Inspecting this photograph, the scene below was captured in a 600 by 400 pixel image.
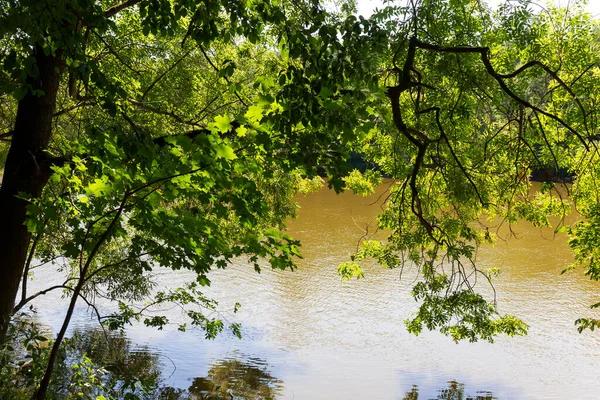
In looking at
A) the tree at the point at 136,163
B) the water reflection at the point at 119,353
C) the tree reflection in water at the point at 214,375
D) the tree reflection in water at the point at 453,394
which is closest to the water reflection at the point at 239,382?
the tree reflection in water at the point at 214,375

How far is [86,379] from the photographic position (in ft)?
13.6

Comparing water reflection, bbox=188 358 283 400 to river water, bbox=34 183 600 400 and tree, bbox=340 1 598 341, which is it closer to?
river water, bbox=34 183 600 400

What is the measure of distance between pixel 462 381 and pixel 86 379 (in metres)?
6.66

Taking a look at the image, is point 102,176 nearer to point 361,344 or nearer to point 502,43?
point 502,43

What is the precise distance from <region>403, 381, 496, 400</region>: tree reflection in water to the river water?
29 mm

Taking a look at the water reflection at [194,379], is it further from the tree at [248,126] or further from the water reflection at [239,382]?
the tree at [248,126]

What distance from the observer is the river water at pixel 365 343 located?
915cm

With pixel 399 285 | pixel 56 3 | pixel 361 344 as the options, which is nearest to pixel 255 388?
pixel 361 344

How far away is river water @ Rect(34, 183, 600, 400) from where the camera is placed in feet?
30.0

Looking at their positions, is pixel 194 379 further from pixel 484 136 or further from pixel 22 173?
pixel 22 173

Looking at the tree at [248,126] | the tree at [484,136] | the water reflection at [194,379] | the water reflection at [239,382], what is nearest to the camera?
the tree at [248,126]

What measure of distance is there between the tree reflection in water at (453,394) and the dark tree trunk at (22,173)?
6.22 meters

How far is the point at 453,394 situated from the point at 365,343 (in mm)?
2149

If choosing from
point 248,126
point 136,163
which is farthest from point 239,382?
point 136,163
